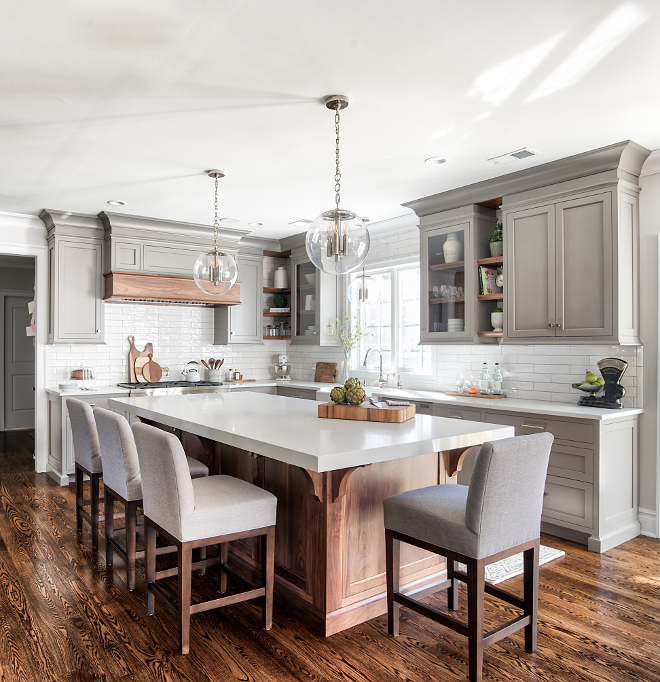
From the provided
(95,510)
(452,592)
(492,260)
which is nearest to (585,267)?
(492,260)

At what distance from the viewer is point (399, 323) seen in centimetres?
586

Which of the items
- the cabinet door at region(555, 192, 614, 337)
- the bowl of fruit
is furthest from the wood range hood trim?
the bowl of fruit

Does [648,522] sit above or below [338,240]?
below

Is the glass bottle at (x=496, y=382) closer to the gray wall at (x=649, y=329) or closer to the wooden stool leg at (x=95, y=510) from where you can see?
the gray wall at (x=649, y=329)

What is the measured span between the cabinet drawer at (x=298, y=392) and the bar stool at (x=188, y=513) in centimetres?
336

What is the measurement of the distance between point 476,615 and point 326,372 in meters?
4.60

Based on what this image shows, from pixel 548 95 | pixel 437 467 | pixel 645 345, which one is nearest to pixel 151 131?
pixel 548 95

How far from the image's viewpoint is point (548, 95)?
9.38 feet

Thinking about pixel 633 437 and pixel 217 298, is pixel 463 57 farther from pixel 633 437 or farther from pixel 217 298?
pixel 217 298

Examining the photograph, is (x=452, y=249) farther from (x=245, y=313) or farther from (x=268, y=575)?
(x=268, y=575)

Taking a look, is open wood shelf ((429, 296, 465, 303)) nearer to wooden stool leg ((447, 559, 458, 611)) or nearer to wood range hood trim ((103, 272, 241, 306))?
wood range hood trim ((103, 272, 241, 306))

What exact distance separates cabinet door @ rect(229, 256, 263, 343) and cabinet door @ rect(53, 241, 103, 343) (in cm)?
151

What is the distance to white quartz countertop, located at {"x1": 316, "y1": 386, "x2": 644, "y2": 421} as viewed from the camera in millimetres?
3607

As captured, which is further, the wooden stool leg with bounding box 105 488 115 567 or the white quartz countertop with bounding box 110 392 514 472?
the wooden stool leg with bounding box 105 488 115 567
